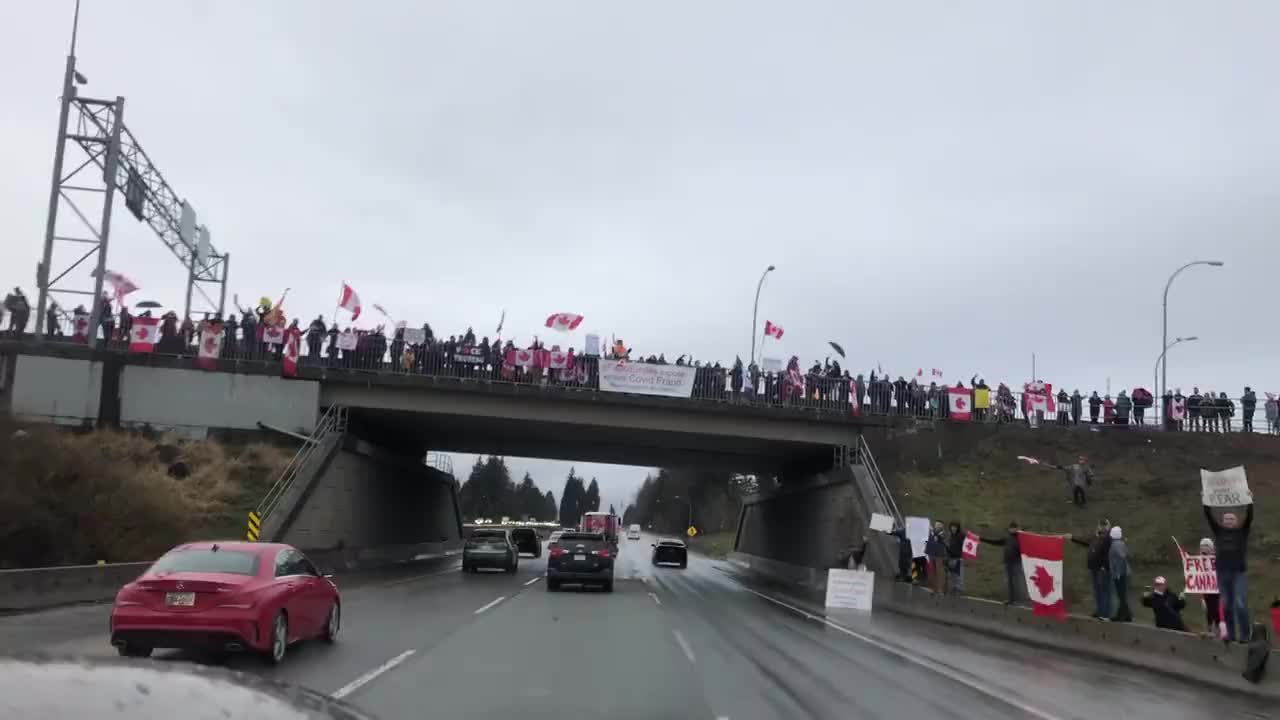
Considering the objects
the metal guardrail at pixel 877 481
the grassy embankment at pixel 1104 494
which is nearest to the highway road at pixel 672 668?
the grassy embankment at pixel 1104 494

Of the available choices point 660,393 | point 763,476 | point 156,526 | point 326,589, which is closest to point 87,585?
point 156,526

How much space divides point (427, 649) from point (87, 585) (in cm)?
868

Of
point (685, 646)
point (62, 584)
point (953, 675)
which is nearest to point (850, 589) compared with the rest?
point (685, 646)

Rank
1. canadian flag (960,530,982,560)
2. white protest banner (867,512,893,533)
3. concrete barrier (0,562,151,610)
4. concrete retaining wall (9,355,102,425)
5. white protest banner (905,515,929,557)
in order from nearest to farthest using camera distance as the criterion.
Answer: concrete barrier (0,562,151,610) → canadian flag (960,530,982,560) → white protest banner (905,515,929,557) → white protest banner (867,512,893,533) → concrete retaining wall (9,355,102,425)

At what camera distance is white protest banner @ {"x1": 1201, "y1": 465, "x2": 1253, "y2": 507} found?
1435 centimetres

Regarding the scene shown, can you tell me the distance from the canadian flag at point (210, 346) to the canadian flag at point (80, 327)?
12.5 feet

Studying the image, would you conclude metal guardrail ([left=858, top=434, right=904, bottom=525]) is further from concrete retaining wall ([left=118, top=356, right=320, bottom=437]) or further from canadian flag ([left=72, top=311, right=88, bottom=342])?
canadian flag ([left=72, top=311, right=88, bottom=342])

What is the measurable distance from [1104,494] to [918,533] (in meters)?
12.6

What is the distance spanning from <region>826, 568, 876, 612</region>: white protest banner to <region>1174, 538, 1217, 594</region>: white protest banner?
12518mm

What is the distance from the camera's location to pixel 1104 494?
35.1m

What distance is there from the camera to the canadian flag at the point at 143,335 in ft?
109

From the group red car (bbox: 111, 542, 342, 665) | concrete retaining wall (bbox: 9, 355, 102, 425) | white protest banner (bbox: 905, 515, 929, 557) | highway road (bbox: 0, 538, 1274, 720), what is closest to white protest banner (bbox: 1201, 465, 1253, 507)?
highway road (bbox: 0, 538, 1274, 720)

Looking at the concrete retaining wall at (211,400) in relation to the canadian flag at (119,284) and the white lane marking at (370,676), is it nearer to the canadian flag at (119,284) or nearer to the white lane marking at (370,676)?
the canadian flag at (119,284)

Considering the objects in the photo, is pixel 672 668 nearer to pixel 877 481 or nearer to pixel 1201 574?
pixel 1201 574
